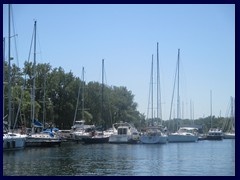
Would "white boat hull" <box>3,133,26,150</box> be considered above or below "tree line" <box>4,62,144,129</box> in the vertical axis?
below

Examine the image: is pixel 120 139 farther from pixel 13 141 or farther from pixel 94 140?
pixel 13 141

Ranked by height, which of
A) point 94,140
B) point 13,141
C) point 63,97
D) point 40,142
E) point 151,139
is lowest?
point 94,140

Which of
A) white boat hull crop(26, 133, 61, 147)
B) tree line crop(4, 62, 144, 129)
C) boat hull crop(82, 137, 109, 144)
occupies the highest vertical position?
tree line crop(4, 62, 144, 129)

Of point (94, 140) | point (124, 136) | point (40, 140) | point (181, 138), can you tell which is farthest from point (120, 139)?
point (40, 140)

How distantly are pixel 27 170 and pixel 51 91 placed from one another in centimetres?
5171

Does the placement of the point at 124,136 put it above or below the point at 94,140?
above

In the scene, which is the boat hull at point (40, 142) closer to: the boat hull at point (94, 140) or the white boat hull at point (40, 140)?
the white boat hull at point (40, 140)

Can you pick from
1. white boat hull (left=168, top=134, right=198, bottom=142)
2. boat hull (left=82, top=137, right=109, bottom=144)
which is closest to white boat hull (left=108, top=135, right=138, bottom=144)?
boat hull (left=82, top=137, right=109, bottom=144)

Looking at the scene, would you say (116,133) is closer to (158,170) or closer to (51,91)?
(51,91)

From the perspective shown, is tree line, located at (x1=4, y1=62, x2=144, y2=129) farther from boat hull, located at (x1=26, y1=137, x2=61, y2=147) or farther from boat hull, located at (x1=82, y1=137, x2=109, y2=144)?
boat hull, located at (x1=26, y1=137, x2=61, y2=147)

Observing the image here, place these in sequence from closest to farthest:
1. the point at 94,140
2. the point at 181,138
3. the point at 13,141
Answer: the point at 13,141
the point at 94,140
the point at 181,138

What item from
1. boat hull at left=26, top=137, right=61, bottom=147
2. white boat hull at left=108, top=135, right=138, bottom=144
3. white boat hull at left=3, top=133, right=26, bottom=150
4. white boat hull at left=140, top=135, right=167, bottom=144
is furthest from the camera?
white boat hull at left=108, top=135, right=138, bottom=144

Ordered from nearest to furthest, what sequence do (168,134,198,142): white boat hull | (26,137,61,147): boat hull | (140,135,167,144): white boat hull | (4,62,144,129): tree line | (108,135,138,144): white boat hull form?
(26,137,61,147): boat hull → (140,135,167,144): white boat hull → (108,135,138,144): white boat hull → (168,134,198,142): white boat hull → (4,62,144,129): tree line
